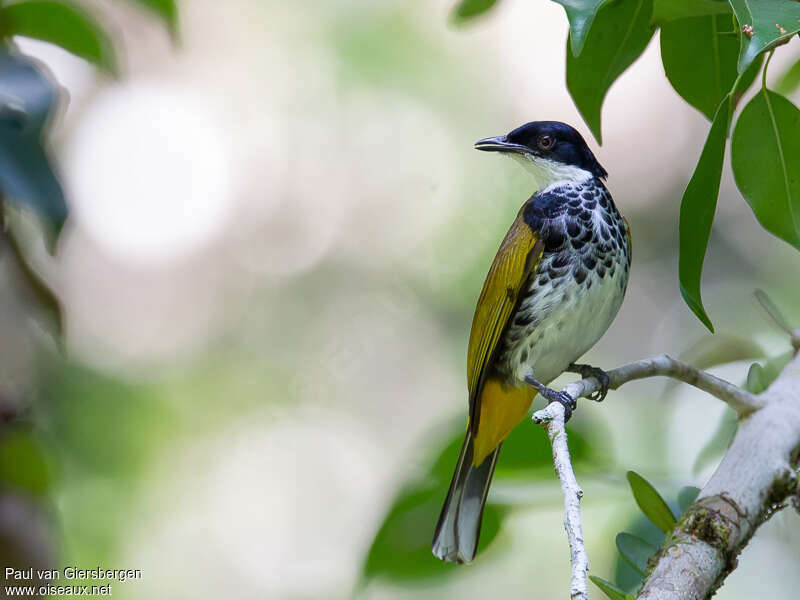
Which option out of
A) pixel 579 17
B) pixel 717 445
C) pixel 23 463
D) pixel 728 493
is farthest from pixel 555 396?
pixel 23 463

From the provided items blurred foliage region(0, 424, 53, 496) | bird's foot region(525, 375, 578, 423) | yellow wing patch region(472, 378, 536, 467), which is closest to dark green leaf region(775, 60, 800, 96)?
bird's foot region(525, 375, 578, 423)

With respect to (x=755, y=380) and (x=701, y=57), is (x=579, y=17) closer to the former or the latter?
(x=701, y=57)

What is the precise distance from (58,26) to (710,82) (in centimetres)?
164

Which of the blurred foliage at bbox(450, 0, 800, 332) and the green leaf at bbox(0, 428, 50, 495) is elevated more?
the blurred foliage at bbox(450, 0, 800, 332)

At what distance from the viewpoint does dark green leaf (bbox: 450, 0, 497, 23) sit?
2643 millimetres

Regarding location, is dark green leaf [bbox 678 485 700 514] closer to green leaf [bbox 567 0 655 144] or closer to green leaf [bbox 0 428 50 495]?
green leaf [bbox 567 0 655 144]

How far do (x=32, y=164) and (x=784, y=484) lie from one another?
1.76m

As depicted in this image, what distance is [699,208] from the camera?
2072 mm

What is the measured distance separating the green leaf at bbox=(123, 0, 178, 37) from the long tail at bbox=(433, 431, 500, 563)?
150cm

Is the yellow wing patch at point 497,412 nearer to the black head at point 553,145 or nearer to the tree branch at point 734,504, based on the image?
the black head at point 553,145

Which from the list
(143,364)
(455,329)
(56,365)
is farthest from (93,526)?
(455,329)

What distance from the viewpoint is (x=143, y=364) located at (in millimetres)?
8031

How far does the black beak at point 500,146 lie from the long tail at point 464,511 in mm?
1049

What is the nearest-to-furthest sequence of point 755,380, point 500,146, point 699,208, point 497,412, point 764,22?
1. point 764,22
2. point 699,208
3. point 755,380
4. point 497,412
5. point 500,146
